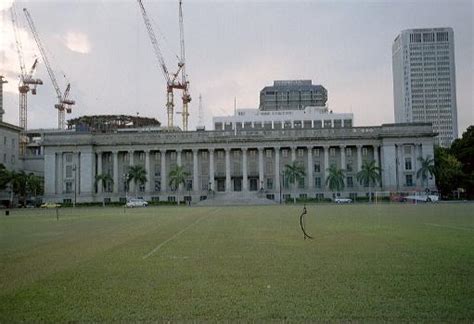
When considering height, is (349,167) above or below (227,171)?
above

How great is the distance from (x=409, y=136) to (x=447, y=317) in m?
101

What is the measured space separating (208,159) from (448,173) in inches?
1935

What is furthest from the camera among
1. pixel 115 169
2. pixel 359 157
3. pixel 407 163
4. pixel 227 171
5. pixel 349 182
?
pixel 115 169

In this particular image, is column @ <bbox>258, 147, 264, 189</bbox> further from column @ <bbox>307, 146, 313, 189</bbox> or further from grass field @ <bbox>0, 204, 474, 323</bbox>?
grass field @ <bbox>0, 204, 474, 323</bbox>

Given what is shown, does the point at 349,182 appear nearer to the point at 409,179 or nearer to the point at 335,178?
the point at 335,178

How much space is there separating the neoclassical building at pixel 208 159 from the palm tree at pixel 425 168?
772 centimetres

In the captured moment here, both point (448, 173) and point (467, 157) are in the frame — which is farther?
point (467, 157)

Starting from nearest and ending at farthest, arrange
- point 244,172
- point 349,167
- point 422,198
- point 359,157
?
point 422,198
point 359,157
point 349,167
point 244,172

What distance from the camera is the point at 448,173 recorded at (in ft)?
295

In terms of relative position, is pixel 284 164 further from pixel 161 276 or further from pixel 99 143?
pixel 161 276

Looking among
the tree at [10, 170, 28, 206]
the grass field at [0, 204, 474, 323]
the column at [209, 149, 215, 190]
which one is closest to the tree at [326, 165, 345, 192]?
the column at [209, 149, 215, 190]

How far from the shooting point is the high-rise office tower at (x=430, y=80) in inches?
7008

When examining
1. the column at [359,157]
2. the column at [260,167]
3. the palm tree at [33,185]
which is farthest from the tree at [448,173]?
the palm tree at [33,185]

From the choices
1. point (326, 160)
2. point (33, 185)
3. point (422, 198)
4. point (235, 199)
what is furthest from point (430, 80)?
point (33, 185)
